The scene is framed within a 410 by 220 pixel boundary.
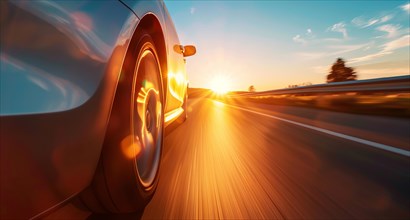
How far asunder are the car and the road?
1.66 feet

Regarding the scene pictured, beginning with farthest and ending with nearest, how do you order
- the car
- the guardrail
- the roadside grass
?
the roadside grass
the guardrail
the car

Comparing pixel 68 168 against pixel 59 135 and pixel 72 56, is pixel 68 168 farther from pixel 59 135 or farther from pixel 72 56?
pixel 72 56

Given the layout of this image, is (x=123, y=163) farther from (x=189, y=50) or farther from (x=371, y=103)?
(x=371, y=103)

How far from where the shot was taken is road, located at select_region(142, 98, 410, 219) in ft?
6.80

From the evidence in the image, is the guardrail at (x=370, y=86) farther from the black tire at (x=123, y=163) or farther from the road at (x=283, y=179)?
the black tire at (x=123, y=163)

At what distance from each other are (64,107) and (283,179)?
2.04 m

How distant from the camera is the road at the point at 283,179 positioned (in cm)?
207

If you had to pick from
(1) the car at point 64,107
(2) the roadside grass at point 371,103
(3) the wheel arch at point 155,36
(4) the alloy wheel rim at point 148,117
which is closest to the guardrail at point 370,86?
(2) the roadside grass at point 371,103

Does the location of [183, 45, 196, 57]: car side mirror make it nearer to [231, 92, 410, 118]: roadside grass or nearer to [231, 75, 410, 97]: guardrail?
[231, 75, 410, 97]: guardrail

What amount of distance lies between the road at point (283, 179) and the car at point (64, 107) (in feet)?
1.66

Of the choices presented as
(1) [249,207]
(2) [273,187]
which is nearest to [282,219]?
(1) [249,207]

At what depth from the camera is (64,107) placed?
115 centimetres

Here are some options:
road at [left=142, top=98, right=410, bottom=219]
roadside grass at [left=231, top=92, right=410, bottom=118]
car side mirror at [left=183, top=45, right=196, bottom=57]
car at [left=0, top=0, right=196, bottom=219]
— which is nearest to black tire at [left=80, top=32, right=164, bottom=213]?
car at [left=0, top=0, right=196, bottom=219]

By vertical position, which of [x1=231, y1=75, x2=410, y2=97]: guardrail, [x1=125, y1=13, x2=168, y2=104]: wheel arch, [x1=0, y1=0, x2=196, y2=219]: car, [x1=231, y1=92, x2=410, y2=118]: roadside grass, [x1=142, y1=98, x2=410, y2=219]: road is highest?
[x1=125, y1=13, x2=168, y2=104]: wheel arch
